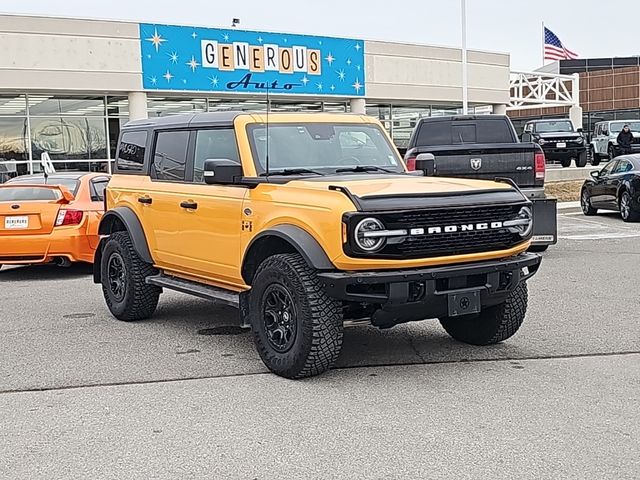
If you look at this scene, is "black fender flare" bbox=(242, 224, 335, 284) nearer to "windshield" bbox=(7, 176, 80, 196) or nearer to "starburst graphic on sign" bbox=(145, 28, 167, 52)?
"windshield" bbox=(7, 176, 80, 196)

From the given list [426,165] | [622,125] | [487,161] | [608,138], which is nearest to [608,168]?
[487,161]

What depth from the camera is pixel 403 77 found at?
110ft

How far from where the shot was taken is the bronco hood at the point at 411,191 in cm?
623

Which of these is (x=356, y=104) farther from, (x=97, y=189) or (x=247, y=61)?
(x=97, y=189)

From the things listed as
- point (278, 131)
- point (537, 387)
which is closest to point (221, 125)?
point (278, 131)

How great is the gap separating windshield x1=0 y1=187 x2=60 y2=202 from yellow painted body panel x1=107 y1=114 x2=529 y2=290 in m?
3.59

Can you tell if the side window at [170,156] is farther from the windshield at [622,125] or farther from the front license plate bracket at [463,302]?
the windshield at [622,125]

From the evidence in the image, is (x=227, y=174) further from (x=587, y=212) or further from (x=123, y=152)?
(x=587, y=212)

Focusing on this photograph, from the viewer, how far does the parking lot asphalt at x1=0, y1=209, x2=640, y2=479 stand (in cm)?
481

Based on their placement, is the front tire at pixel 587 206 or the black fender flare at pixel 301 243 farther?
the front tire at pixel 587 206

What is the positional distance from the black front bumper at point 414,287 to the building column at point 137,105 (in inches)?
864

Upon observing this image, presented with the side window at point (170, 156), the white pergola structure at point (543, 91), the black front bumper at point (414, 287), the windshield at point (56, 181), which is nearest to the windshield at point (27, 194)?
the windshield at point (56, 181)

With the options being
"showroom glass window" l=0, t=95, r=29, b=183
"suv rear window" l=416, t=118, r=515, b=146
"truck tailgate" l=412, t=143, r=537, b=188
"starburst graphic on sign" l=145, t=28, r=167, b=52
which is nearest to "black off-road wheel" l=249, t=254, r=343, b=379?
"truck tailgate" l=412, t=143, r=537, b=188

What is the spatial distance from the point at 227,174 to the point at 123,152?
8.38ft
